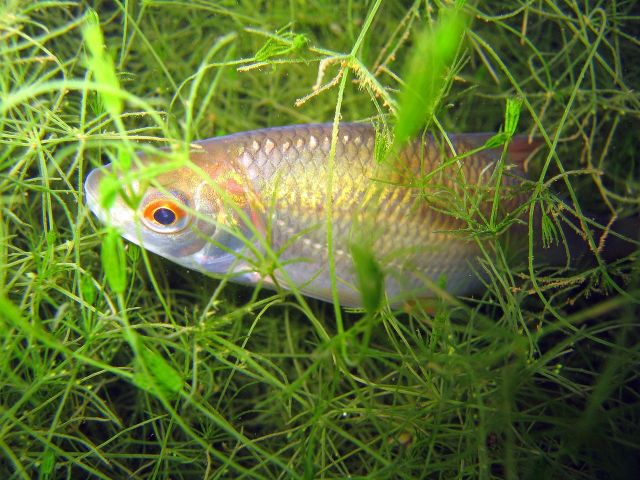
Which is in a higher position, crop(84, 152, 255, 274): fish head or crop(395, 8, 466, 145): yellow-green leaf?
crop(395, 8, 466, 145): yellow-green leaf

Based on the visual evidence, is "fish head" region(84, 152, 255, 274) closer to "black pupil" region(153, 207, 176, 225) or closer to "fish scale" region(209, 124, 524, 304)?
"black pupil" region(153, 207, 176, 225)

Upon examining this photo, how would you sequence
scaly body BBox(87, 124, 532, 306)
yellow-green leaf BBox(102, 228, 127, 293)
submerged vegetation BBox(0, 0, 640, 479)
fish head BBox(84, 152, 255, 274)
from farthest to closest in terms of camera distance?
scaly body BBox(87, 124, 532, 306), fish head BBox(84, 152, 255, 274), submerged vegetation BBox(0, 0, 640, 479), yellow-green leaf BBox(102, 228, 127, 293)

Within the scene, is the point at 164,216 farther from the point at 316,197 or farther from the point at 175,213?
the point at 316,197

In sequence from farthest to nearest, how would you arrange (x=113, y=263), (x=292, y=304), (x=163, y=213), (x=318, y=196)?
(x=318, y=196) → (x=163, y=213) → (x=292, y=304) → (x=113, y=263)

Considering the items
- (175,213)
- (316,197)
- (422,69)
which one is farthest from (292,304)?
(422,69)

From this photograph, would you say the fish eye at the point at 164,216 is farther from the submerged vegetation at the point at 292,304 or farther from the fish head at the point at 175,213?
the submerged vegetation at the point at 292,304

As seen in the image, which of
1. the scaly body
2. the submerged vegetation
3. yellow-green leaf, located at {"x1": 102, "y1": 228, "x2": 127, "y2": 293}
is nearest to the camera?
yellow-green leaf, located at {"x1": 102, "y1": 228, "x2": 127, "y2": 293}

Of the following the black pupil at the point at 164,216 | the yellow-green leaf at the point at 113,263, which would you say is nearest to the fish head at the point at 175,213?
the black pupil at the point at 164,216

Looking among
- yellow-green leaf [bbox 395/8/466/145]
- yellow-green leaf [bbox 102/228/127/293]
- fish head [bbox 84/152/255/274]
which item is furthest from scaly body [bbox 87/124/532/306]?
yellow-green leaf [bbox 102/228/127/293]
